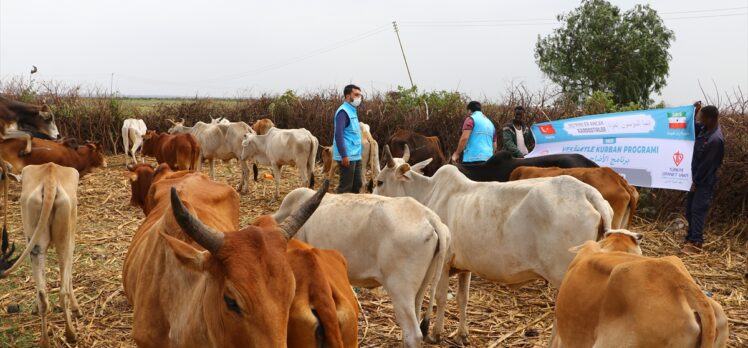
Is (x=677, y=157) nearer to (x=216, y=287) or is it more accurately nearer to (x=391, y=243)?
(x=391, y=243)

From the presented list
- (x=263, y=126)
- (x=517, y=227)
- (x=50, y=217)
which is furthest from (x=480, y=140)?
(x=263, y=126)

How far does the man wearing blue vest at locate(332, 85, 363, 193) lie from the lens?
780 cm

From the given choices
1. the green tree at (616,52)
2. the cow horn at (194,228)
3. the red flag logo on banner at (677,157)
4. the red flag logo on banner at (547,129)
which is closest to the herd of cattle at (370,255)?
the cow horn at (194,228)

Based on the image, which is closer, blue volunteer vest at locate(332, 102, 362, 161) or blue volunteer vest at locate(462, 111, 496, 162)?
blue volunteer vest at locate(332, 102, 362, 161)

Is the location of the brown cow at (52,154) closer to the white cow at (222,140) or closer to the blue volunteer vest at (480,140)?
the white cow at (222,140)

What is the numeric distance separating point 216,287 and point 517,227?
332cm

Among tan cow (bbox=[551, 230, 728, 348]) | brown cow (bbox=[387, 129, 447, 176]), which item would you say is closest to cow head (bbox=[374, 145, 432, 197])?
tan cow (bbox=[551, 230, 728, 348])

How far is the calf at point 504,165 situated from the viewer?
768 centimetres

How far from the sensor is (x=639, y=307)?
2828 mm

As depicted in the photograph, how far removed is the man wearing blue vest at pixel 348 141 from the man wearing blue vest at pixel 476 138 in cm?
153

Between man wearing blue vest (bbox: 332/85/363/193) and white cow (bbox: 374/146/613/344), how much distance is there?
8.23 feet

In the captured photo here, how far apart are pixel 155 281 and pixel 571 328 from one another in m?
2.39

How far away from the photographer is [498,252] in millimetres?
5070

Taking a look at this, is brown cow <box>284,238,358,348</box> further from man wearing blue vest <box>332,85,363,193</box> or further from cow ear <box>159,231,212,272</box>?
man wearing blue vest <box>332,85,363,193</box>
